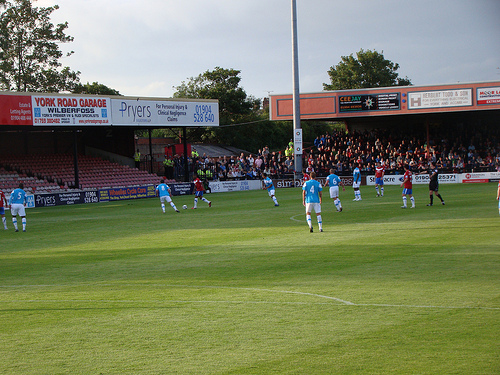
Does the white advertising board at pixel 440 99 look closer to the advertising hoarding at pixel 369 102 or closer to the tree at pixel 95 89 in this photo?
the advertising hoarding at pixel 369 102

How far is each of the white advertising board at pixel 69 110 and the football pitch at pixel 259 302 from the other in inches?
885

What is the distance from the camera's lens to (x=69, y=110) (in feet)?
137

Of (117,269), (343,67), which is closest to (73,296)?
(117,269)

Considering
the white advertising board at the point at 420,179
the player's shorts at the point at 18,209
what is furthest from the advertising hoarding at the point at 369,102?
the player's shorts at the point at 18,209

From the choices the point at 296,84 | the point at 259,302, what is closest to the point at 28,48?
the point at 296,84

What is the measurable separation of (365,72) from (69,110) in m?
60.9

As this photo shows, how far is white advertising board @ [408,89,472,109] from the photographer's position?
48.7m

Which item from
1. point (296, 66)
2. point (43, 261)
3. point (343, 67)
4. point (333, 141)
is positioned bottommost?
point (43, 261)

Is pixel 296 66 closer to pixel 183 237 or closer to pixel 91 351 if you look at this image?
pixel 183 237

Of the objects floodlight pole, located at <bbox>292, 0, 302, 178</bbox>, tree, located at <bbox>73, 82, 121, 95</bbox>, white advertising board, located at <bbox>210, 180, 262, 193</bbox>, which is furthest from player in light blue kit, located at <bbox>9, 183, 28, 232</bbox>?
tree, located at <bbox>73, 82, 121, 95</bbox>

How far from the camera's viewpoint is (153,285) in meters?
11.4

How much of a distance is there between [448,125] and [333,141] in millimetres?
11278

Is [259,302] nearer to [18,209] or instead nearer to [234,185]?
[18,209]

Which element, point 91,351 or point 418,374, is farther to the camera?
point 91,351
